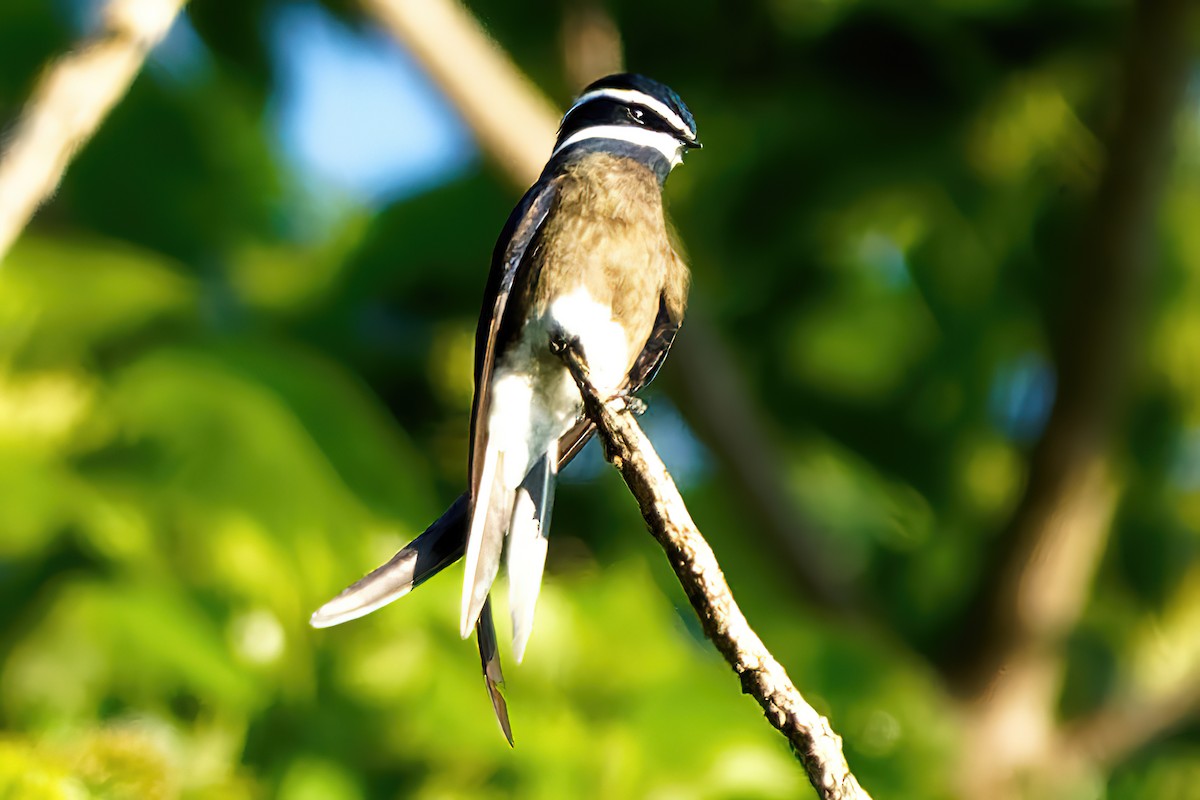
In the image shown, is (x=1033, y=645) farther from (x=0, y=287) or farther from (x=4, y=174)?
(x=4, y=174)

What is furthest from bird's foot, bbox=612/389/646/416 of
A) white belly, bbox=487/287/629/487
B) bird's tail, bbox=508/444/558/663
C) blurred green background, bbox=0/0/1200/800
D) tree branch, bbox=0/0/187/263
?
blurred green background, bbox=0/0/1200/800

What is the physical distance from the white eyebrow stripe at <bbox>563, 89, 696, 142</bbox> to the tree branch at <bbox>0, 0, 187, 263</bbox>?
0.65 m

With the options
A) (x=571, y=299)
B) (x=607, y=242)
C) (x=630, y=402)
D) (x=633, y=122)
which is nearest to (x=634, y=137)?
(x=633, y=122)

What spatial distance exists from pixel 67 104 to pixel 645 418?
12.3ft

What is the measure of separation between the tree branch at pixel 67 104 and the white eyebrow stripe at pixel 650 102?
650mm

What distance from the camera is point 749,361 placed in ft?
22.3

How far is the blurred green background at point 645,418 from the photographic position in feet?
12.8

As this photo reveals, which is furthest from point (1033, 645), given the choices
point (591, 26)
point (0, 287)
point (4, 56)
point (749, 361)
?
point (4, 56)

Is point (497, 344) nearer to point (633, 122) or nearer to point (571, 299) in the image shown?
point (571, 299)

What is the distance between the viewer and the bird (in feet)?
7.18

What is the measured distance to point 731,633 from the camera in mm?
1718

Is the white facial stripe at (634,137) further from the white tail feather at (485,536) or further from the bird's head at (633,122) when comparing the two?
the white tail feather at (485,536)

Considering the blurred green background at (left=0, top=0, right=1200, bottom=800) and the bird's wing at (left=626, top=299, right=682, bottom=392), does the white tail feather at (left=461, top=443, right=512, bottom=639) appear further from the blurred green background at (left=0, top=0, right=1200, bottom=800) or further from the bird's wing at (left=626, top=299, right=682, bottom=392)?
the blurred green background at (left=0, top=0, right=1200, bottom=800)

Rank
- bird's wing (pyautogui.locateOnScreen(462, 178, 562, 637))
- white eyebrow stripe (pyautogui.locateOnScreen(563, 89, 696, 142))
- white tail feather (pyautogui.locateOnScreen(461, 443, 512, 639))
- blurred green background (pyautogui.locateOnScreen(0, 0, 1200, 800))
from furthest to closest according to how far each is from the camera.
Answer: blurred green background (pyautogui.locateOnScreen(0, 0, 1200, 800)), white eyebrow stripe (pyautogui.locateOnScreen(563, 89, 696, 142)), bird's wing (pyautogui.locateOnScreen(462, 178, 562, 637)), white tail feather (pyautogui.locateOnScreen(461, 443, 512, 639))
